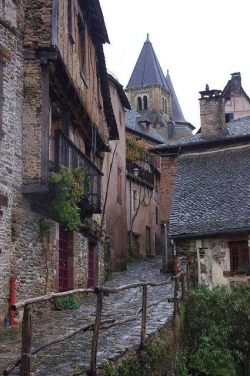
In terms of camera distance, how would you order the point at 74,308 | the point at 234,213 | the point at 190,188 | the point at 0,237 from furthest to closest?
the point at 190,188 < the point at 234,213 < the point at 74,308 < the point at 0,237

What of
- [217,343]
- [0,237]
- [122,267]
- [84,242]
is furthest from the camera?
[122,267]

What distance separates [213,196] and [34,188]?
34.3 ft

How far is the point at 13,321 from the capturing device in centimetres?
1138

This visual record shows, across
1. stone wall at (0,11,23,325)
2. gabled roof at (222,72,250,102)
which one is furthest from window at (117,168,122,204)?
stone wall at (0,11,23,325)

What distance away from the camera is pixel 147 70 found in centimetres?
7869

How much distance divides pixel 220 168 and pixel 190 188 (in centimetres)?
154

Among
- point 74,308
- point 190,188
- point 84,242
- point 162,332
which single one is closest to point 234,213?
point 190,188

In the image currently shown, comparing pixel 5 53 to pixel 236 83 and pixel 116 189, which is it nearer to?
pixel 116 189

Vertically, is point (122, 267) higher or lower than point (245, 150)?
lower

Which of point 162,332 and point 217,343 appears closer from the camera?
point 162,332

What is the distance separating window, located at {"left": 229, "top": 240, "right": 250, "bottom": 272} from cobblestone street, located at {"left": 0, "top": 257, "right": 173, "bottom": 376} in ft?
10.9

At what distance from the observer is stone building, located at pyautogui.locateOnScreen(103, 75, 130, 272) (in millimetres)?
26161

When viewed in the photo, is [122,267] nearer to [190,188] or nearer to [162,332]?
[190,188]

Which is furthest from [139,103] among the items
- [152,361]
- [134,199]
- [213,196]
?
[152,361]
